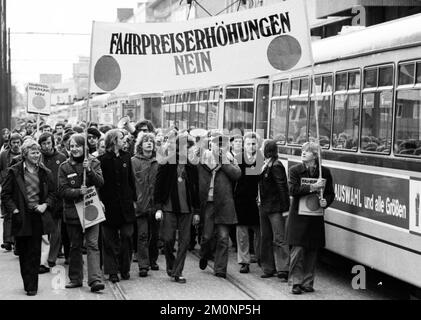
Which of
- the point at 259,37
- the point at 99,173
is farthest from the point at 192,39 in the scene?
the point at 99,173

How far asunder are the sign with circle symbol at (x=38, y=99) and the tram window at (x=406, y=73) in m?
13.7

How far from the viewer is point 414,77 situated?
9953 millimetres

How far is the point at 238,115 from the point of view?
1897 centimetres

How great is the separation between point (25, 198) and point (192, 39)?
2.66 m

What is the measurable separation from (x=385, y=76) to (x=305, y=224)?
193cm

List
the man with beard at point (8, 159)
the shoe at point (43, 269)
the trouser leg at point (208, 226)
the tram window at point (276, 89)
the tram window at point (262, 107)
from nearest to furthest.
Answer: the trouser leg at point (208, 226) < the shoe at point (43, 269) < the man with beard at point (8, 159) < the tram window at point (276, 89) < the tram window at point (262, 107)

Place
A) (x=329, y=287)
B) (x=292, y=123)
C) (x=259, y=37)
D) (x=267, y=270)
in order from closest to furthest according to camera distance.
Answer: (x=259, y=37)
(x=329, y=287)
(x=267, y=270)
(x=292, y=123)

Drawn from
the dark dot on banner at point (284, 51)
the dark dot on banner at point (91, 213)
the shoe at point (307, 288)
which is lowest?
the shoe at point (307, 288)

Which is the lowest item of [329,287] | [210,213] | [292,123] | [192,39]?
[329,287]

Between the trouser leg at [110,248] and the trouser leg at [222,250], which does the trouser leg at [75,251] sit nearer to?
the trouser leg at [110,248]

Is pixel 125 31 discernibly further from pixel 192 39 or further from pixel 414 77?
pixel 414 77

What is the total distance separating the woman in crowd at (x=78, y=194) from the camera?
11351mm

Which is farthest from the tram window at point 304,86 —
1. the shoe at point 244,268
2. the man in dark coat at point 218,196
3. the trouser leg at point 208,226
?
the shoe at point 244,268

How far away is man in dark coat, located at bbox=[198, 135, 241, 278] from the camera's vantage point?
1255 cm
